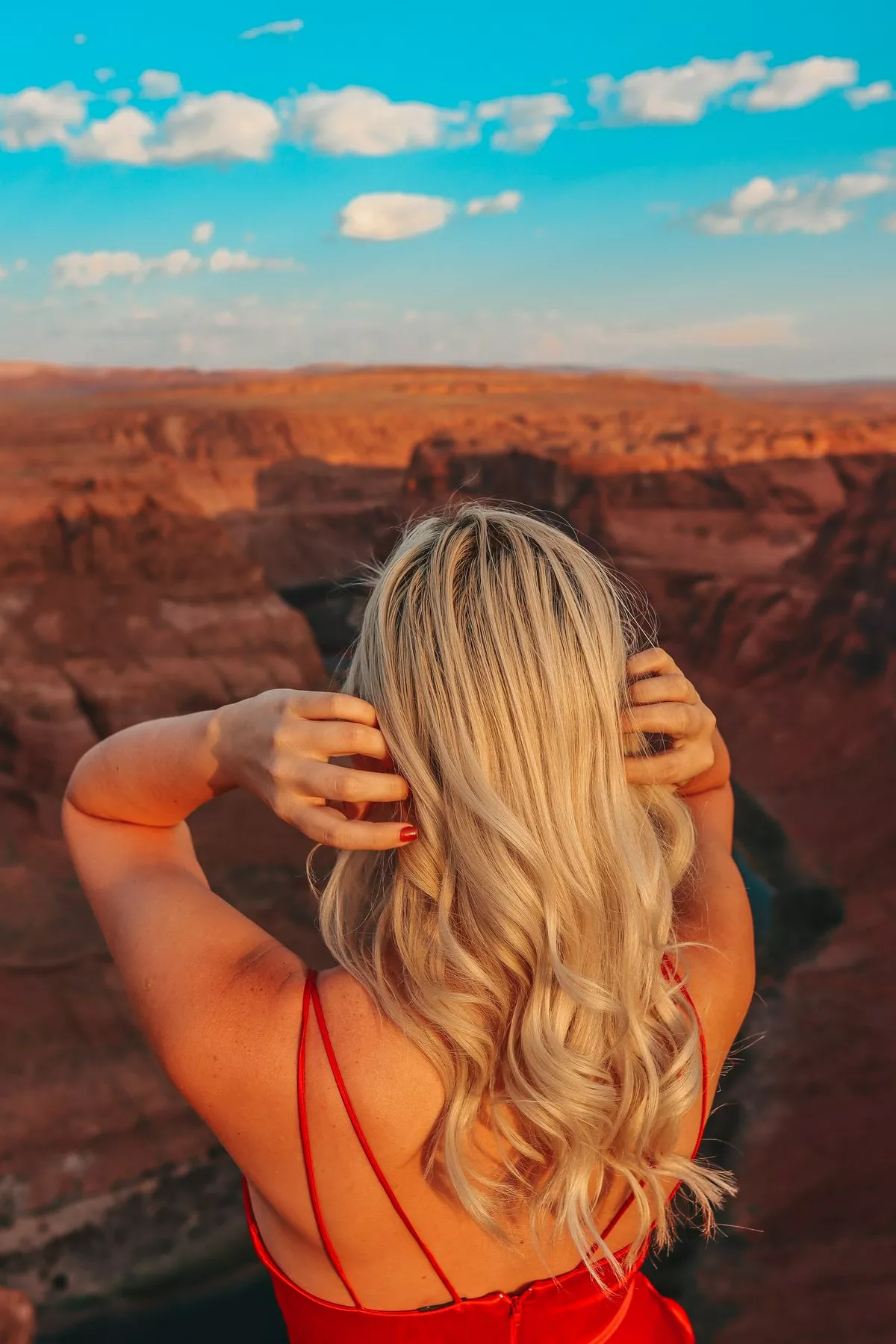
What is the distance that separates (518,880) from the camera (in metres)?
0.84

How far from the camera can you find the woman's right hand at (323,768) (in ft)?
2.66

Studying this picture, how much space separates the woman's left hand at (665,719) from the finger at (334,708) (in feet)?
0.89

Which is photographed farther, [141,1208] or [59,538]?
[59,538]

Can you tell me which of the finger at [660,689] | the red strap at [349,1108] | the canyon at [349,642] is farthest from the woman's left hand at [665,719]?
the red strap at [349,1108]

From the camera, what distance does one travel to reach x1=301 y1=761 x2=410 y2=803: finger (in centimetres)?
80

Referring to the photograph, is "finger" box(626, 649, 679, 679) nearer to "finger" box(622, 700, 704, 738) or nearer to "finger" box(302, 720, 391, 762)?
"finger" box(622, 700, 704, 738)

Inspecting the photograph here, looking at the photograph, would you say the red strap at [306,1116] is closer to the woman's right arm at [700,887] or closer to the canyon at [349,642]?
the woman's right arm at [700,887]

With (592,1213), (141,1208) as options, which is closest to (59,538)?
(141,1208)

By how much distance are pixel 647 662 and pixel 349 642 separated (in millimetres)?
2851

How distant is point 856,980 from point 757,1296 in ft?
5.28

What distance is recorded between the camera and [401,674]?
33.9 inches

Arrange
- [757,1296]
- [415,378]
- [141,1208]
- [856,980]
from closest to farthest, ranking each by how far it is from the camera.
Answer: [757,1296], [141,1208], [856,980], [415,378]

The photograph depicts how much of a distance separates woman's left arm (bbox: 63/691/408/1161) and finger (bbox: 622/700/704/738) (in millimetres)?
259

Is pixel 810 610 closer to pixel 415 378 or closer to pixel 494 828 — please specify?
pixel 415 378
